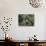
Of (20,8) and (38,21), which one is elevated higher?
(20,8)

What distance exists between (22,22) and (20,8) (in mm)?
528

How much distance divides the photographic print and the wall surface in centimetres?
11

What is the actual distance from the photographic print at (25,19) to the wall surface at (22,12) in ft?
0.37

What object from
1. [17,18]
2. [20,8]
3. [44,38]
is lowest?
[44,38]

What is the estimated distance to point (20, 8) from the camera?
15.9ft

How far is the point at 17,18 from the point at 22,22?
9.4 inches

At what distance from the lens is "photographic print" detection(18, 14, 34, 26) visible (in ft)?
15.9

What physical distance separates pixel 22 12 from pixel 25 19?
284mm

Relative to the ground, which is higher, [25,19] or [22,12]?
[22,12]

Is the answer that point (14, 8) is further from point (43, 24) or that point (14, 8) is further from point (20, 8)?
point (43, 24)

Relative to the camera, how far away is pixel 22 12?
4.84 m

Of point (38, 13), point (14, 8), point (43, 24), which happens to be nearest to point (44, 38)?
point (43, 24)

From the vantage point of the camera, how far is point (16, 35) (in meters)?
4.82

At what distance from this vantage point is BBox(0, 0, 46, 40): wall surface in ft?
15.7
